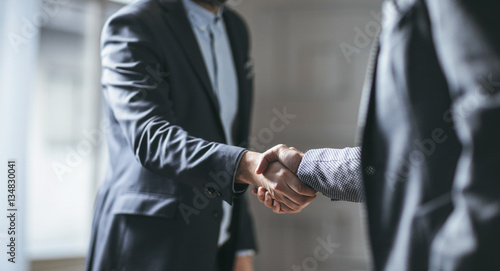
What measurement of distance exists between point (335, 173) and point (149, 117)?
1.36 feet

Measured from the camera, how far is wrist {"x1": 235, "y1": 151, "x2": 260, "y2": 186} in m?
1.13

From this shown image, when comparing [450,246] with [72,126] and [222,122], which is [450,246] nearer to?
[222,122]

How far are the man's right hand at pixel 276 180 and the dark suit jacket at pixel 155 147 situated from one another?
36 mm

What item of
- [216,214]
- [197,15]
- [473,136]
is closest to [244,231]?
[216,214]

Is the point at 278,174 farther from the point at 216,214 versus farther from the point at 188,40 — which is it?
the point at 188,40

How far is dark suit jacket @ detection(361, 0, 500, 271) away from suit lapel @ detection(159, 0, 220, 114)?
0.61m

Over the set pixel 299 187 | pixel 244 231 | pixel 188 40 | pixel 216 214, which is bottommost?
pixel 244 231

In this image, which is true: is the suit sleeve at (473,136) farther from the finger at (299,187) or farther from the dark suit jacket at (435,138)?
the finger at (299,187)

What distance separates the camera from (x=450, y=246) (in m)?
0.60

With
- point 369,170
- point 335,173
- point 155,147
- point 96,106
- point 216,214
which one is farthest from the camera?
point 96,106

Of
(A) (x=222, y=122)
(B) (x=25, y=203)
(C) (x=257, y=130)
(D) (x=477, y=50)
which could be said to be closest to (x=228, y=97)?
(A) (x=222, y=122)

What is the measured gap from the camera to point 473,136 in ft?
1.93

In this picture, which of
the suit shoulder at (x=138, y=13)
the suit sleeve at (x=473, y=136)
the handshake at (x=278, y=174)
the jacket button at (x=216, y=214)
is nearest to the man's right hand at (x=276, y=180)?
the handshake at (x=278, y=174)

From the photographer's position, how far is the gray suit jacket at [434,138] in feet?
1.92
